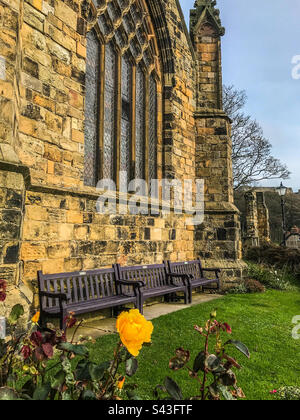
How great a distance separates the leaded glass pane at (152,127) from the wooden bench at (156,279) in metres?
2.37

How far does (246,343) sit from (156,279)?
9.73 ft

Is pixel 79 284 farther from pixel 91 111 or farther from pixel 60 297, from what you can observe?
pixel 91 111

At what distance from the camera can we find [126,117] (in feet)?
24.2

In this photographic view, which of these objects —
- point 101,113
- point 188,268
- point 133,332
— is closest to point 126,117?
point 101,113

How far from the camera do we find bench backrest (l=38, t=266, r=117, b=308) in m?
4.68

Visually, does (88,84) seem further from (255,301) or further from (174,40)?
(255,301)

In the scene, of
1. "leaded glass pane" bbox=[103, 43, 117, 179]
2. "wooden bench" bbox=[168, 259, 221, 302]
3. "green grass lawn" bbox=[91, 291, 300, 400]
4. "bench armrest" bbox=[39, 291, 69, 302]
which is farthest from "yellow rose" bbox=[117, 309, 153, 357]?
"wooden bench" bbox=[168, 259, 221, 302]

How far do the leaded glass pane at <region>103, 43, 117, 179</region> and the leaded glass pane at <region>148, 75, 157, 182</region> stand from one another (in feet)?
4.63

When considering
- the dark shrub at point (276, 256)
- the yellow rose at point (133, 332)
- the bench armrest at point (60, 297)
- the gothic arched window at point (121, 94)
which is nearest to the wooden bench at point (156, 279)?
the bench armrest at point (60, 297)

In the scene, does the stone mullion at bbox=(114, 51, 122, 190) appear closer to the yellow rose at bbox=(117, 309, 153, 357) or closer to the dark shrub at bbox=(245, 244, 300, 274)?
the yellow rose at bbox=(117, 309, 153, 357)

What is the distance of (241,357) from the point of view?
3.73 metres

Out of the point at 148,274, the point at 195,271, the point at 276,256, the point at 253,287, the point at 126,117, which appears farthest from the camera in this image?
the point at 276,256

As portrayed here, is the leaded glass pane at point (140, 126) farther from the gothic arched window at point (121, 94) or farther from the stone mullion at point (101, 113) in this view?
the stone mullion at point (101, 113)

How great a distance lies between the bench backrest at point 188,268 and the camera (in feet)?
24.7
